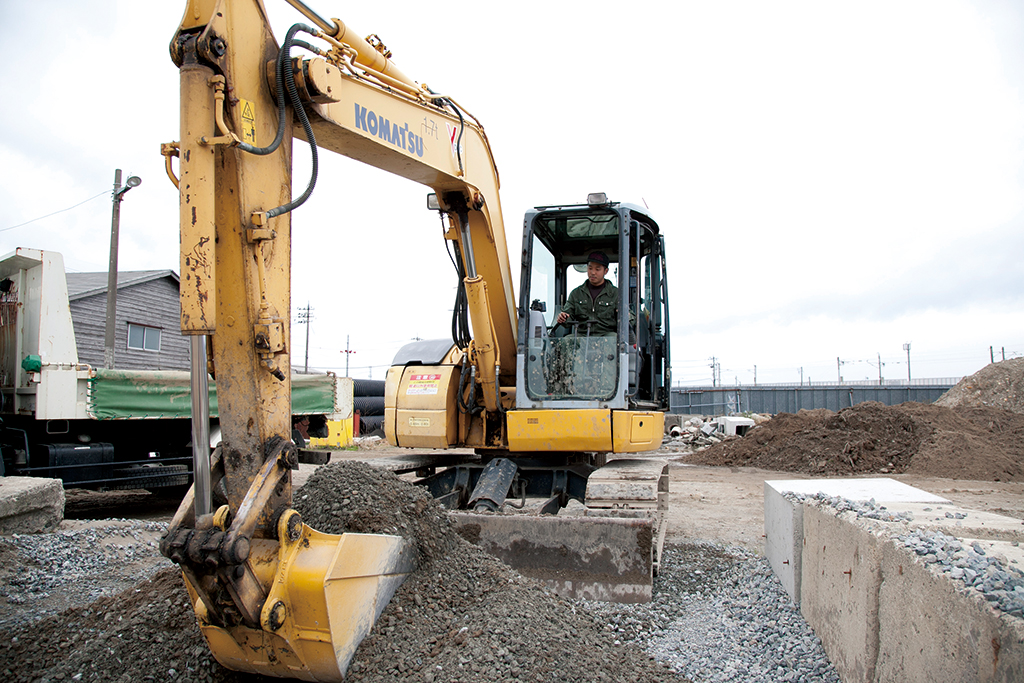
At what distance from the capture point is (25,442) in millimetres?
6980

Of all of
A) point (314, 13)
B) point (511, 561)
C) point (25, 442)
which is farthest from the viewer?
point (25, 442)

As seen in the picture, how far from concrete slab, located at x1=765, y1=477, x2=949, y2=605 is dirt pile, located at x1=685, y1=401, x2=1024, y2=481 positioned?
915cm

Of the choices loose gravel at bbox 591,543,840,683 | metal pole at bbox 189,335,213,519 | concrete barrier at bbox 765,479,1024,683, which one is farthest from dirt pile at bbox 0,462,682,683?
concrete barrier at bbox 765,479,1024,683

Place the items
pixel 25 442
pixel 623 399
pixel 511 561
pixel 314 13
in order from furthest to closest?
pixel 25 442
pixel 623 399
pixel 511 561
pixel 314 13

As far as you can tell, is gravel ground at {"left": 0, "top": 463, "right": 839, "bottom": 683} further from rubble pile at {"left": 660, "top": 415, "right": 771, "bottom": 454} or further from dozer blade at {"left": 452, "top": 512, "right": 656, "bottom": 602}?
rubble pile at {"left": 660, "top": 415, "right": 771, "bottom": 454}

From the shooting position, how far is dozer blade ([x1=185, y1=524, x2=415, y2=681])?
2.51 meters

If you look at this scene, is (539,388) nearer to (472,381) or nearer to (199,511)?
(472,381)

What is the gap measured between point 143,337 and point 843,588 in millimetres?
21945

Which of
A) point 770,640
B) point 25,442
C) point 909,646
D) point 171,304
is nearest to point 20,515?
point 25,442

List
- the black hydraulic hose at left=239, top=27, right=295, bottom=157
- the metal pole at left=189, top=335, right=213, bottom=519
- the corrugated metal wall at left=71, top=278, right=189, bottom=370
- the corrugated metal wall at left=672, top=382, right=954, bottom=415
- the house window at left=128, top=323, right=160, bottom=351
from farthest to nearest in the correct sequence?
the corrugated metal wall at left=672, top=382, right=954, bottom=415 → the house window at left=128, top=323, right=160, bottom=351 → the corrugated metal wall at left=71, top=278, right=189, bottom=370 → the black hydraulic hose at left=239, top=27, right=295, bottom=157 → the metal pole at left=189, top=335, right=213, bottom=519

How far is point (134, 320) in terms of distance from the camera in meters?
20.3

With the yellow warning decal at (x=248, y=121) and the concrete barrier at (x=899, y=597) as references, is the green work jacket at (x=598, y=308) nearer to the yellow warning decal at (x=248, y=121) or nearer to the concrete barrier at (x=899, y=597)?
the concrete barrier at (x=899, y=597)

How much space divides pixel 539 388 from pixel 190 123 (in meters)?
3.28

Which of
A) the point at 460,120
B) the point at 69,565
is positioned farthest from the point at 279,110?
the point at 69,565
